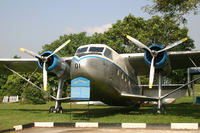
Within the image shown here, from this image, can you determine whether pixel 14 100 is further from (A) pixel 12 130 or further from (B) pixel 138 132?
(B) pixel 138 132

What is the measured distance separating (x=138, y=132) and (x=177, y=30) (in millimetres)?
30630

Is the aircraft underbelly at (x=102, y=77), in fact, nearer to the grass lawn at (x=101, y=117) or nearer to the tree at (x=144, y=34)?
the grass lawn at (x=101, y=117)

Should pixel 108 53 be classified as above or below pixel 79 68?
above

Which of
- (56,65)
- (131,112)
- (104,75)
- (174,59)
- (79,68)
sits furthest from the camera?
(131,112)

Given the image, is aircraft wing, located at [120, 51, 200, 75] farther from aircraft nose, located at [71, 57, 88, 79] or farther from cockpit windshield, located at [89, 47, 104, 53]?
aircraft nose, located at [71, 57, 88, 79]

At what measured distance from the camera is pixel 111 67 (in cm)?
1234

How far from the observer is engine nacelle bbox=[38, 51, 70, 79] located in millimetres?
13953

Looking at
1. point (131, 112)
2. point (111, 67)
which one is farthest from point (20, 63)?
point (131, 112)

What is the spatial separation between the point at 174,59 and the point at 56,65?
26.1 feet

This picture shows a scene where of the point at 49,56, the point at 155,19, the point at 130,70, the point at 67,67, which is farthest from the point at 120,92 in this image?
the point at 155,19

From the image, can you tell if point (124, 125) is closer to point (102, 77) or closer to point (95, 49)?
Result: point (102, 77)

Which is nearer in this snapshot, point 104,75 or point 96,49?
point 104,75

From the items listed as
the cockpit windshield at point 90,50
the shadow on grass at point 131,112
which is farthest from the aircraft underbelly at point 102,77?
the shadow on grass at point 131,112

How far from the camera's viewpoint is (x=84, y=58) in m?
10.9
